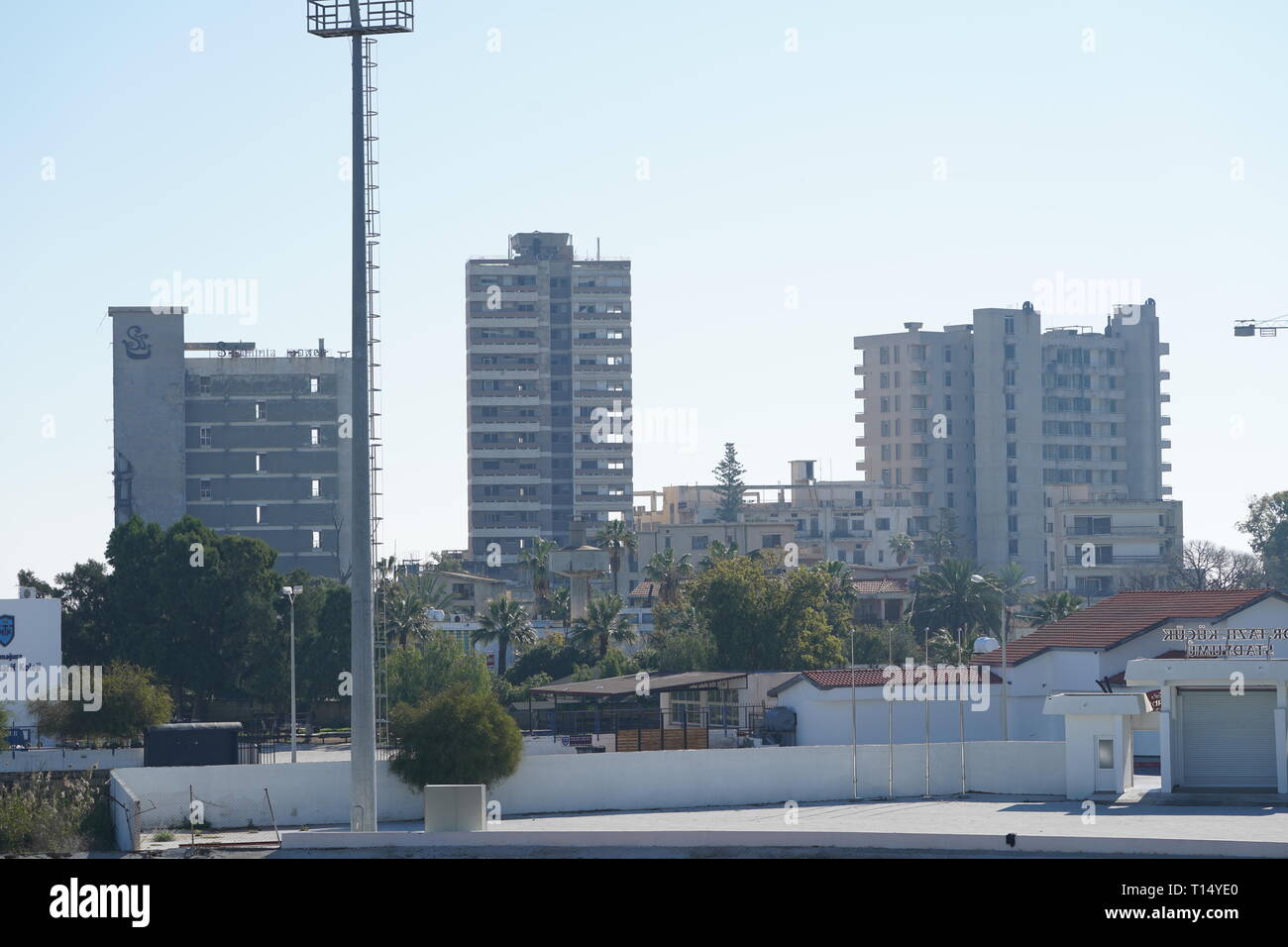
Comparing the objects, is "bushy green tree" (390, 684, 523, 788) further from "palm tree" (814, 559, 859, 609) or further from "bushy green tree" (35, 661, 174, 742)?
"palm tree" (814, 559, 859, 609)

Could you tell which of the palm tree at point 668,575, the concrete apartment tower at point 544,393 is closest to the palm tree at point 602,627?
the palm tree at point 668,575

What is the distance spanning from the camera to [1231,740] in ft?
156

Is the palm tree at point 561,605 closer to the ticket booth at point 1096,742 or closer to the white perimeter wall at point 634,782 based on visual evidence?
the white perimeter wall at point 634,782

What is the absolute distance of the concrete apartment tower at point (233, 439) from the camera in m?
146

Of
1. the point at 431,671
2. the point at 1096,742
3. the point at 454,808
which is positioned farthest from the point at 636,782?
the point at 431,671

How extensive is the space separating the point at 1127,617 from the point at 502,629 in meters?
48.7

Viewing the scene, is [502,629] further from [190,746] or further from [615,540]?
[190,746]

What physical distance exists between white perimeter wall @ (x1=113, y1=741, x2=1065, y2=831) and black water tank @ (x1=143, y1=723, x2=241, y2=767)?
25.0ft

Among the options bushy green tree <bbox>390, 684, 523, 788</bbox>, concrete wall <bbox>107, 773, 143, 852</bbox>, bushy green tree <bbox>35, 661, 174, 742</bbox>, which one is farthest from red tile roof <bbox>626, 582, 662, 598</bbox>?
concrete wall <bbox>107, 773, 143, 852</bbox>

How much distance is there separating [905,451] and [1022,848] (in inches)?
5802

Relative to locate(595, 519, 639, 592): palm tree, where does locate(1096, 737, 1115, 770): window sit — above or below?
below

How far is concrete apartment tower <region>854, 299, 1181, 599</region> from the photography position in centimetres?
17688
